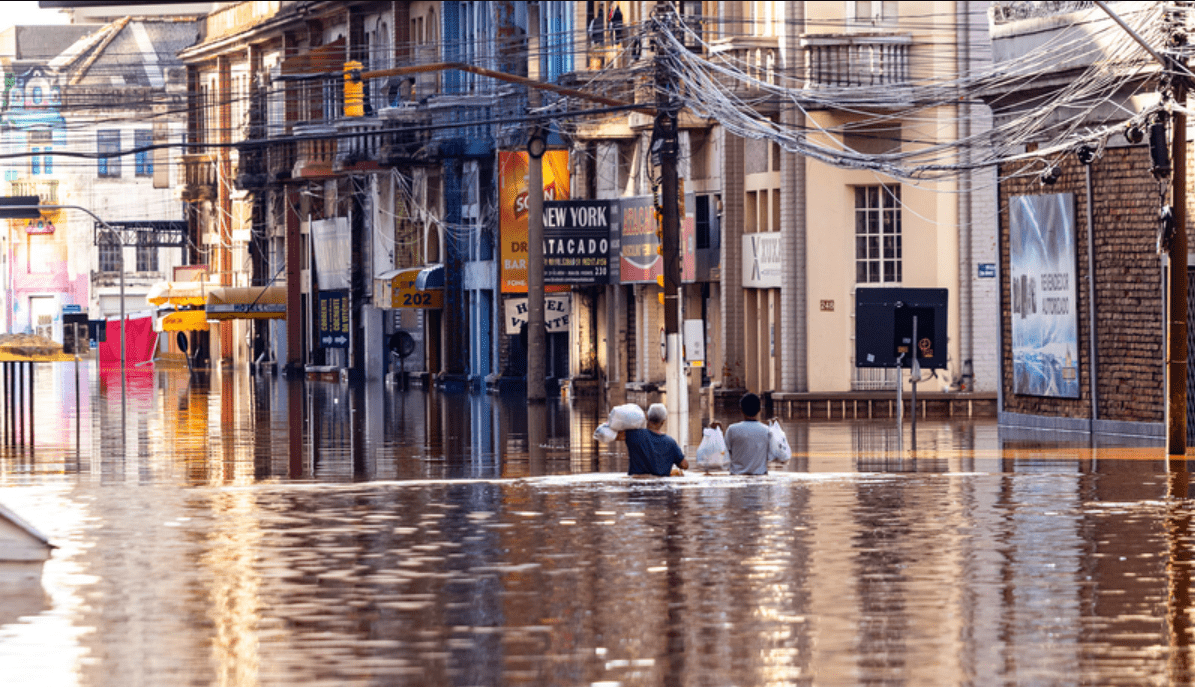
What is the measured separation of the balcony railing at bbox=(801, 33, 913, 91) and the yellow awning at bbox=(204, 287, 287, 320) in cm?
4738

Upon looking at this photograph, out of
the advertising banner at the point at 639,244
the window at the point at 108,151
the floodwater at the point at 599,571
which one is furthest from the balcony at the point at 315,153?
the floodwater at the point at 599,571

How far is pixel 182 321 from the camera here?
9844cm

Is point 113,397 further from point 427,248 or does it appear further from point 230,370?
point 230,370

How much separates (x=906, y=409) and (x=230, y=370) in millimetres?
57263

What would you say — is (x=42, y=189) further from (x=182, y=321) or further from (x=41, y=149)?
(x=182, y=321)

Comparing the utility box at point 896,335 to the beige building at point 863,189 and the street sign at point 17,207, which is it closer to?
the beige building at point 863,189

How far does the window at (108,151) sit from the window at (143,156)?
1037mm

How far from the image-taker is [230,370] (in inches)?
3834

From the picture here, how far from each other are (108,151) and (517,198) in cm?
6351

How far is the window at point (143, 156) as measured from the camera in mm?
115938

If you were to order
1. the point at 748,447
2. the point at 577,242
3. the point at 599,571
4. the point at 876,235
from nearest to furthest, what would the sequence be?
1. the point at 599,571
2. the point at 748,447
3. the point at 876,235
4. the point at 577,242

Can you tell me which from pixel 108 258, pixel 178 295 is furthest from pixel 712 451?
pixel 108 258

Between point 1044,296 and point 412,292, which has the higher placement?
point 412,292

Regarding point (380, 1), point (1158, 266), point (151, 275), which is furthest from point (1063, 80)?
point (151, 275)
